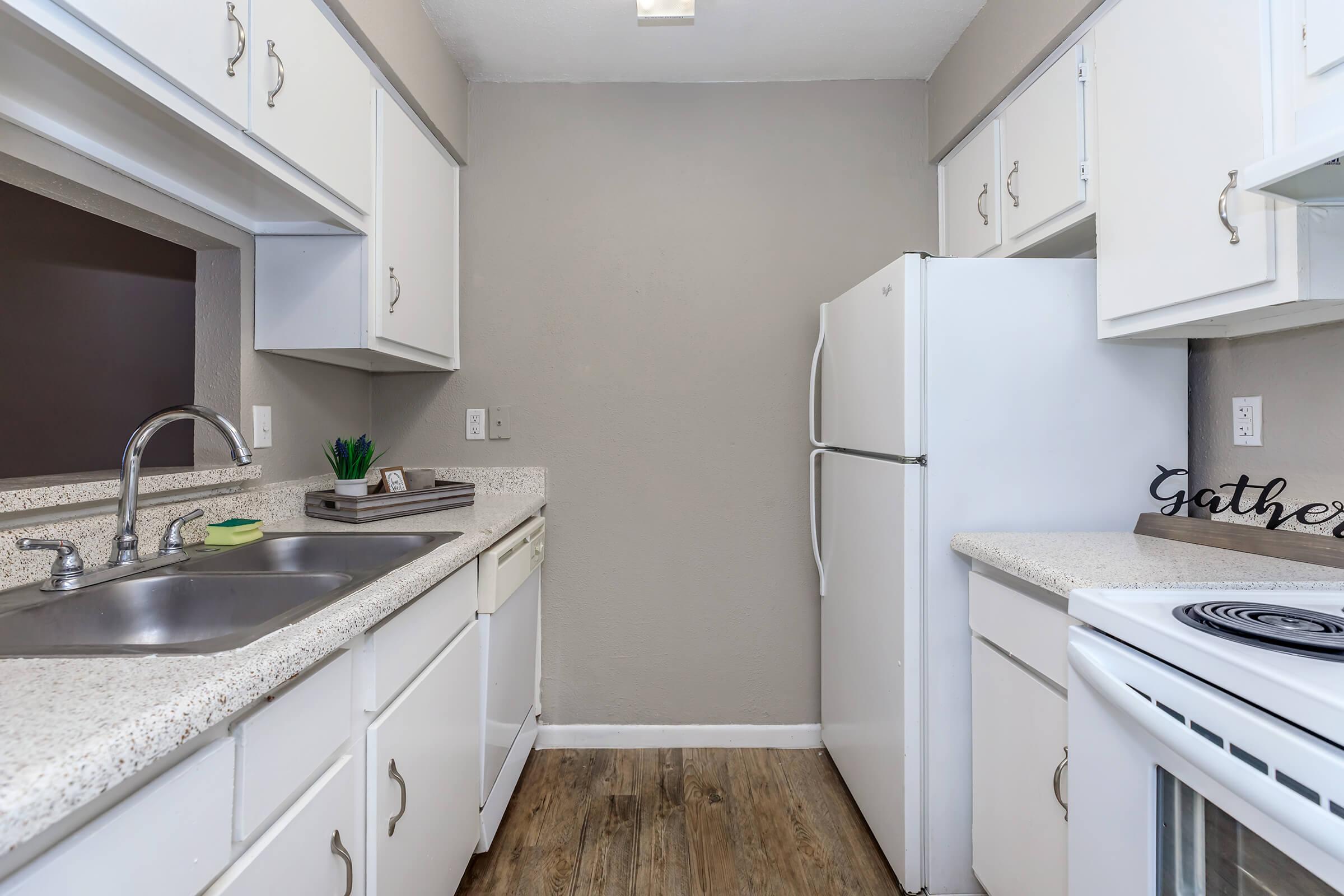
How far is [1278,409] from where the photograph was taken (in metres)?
1.45

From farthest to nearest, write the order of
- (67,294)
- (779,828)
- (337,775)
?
(779,828) < (67,294) < (337,775)

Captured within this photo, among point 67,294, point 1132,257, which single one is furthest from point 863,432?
point 67,294

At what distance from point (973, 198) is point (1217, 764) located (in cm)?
190

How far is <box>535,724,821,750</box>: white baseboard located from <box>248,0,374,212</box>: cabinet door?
187 centimetres

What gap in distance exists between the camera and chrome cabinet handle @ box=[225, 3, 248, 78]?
116 centimetres

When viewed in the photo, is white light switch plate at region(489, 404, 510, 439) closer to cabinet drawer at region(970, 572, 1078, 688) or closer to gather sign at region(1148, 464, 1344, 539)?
cabinet drawer at region(970, 572, 1078, 688)

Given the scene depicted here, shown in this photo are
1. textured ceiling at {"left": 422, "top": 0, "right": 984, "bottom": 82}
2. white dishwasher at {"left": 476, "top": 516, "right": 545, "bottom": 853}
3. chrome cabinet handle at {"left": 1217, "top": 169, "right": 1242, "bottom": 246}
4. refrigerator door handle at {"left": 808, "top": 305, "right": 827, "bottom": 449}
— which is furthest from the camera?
refrigerator door handle at {"left": 808, "top": 305, "right": 827, "bottom": 449}

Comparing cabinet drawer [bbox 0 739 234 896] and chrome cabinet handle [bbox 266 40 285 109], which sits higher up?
chrome cabinet handle [bbox 266 40 285 109]

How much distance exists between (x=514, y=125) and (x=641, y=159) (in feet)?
1.57

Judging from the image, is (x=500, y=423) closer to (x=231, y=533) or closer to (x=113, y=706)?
(x=231, y=533)

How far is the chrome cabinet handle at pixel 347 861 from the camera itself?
97 centimetres

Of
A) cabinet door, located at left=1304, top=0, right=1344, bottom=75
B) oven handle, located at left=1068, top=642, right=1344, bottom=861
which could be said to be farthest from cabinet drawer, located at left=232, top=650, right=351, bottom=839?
cabinet door, located at left=1304, top=0, right=1344, bottom=75

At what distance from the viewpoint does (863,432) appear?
1.89 metres

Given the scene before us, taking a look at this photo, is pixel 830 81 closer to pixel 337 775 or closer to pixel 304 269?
pixel 304 269
